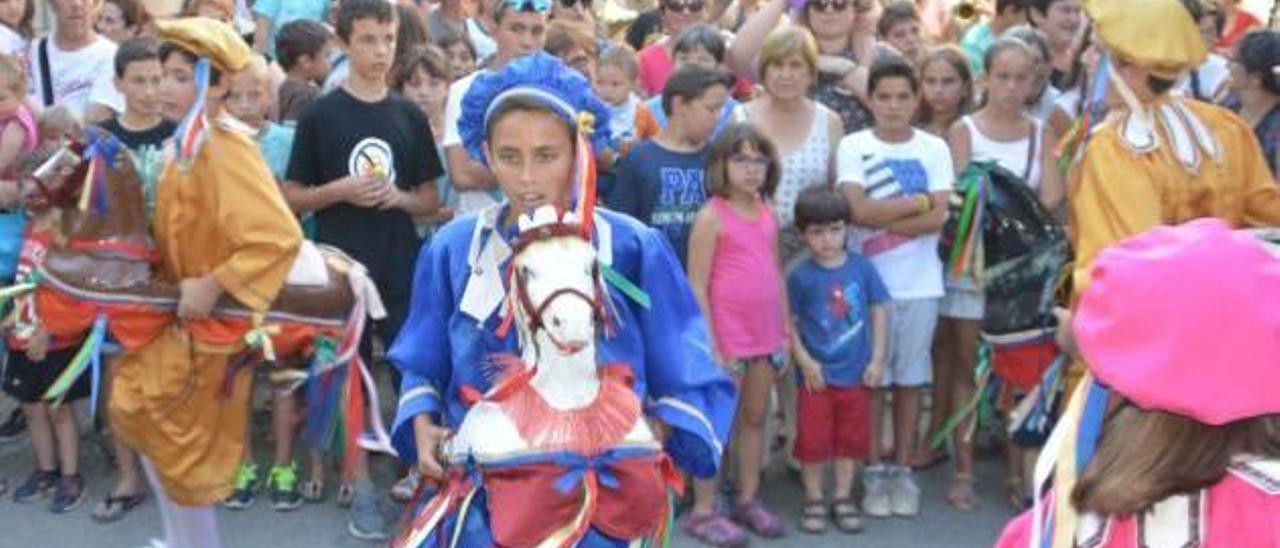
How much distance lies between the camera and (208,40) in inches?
173

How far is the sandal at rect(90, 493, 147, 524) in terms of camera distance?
216 inches

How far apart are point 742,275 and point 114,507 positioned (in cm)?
231

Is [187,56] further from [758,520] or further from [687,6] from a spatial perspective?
[687,6]

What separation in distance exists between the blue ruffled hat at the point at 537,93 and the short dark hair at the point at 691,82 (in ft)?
6.62

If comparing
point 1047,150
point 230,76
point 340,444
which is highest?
point 230,76

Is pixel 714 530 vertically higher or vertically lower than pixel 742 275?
lower

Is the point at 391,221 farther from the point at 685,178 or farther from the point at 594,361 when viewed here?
the point at 594,361

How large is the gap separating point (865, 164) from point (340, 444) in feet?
6.61

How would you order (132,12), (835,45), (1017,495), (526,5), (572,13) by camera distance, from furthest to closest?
(572,13) < (132,12) < (835,45) < (526,5) < (1017,495)

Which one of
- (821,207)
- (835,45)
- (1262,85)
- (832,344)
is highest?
(835,45)

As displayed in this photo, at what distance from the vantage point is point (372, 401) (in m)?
4.99

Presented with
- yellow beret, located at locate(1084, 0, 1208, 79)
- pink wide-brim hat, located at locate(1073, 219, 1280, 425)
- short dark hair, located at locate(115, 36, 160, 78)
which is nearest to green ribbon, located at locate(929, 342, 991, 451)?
yellow beret, located at locate(1084, 0, 1208, 79)

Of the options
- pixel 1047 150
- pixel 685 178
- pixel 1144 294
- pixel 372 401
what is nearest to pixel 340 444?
pixel 372 401

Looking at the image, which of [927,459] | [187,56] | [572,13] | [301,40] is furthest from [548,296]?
[572,13]
